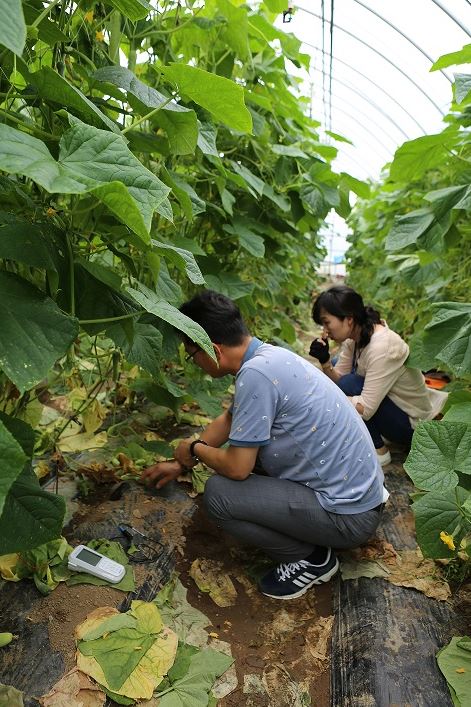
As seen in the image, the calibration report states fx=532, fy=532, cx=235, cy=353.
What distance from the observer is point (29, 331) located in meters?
0.88

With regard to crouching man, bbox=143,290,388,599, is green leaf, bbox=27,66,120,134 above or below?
above

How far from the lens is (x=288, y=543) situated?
2021 mm

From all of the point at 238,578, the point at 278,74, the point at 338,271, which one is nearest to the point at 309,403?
the point at 238,578

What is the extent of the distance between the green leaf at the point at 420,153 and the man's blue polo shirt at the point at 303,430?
105 cm

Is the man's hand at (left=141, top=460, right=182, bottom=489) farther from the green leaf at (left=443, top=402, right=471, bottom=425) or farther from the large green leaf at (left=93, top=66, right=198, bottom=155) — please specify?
the large green leaf at (left=93, top=66, right=198, bottom=155)

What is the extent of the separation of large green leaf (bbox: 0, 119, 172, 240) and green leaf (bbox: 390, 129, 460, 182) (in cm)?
171

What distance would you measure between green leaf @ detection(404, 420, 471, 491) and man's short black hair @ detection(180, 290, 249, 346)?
0.73m

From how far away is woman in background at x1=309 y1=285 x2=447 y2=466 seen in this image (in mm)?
2871

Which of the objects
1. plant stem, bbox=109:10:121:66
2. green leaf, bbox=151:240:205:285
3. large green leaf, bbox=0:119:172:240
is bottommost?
green leaf, bbox=151:240:205:285

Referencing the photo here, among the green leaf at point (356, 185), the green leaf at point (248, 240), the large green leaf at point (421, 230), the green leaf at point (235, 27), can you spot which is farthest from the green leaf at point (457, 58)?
the green leaf at point (248, 240)

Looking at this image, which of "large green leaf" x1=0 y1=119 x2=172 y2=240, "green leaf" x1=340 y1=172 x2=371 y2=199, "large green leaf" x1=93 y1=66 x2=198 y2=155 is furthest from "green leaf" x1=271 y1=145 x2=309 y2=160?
"large green leaf" x1=0 y1=119 x2=172 y2=240

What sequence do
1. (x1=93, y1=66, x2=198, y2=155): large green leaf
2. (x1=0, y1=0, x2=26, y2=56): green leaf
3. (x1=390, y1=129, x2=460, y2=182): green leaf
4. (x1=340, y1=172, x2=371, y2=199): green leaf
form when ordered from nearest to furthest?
(x1=0, y1=0, x2=26, y2=56): green leaf, (x1=93, y1=66, x2=198, y2=155): large green leaf, (x1=390, y1=129, x2=460, y2=182): green leaf, (x1=340, y1=172, x2=371, y2=199): green leaf

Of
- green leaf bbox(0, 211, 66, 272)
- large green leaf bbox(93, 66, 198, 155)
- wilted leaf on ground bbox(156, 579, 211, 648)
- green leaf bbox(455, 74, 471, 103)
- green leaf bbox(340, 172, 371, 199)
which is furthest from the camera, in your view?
green leaf bbox(340, 172, 371, 199)

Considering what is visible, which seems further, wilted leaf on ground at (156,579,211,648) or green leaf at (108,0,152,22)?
wilted leaf on ground at (156,579,211,648)
